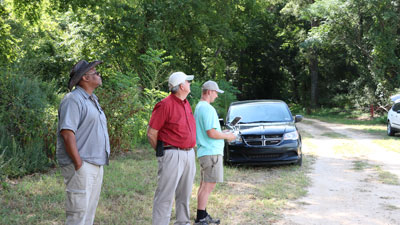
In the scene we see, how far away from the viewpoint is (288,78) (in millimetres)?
Result: 52406

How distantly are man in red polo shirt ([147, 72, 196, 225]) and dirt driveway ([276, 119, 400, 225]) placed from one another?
1981mm

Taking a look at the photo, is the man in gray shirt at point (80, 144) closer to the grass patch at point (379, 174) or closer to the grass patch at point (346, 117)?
the grass patch at point (379, 174)

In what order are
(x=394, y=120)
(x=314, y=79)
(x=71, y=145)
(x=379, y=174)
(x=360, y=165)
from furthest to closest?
(x=314, y=79)
(x=394, y=120)
(x=360, y=165)
(x=379, y=174)
(x=71, y=145)

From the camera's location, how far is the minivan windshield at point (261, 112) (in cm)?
1159

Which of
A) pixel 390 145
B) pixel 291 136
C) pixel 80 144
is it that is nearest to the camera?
pixel 80 144

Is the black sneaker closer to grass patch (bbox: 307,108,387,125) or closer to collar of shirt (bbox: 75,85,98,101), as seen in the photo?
collar of shirt (bbox: 75,85,98,101)

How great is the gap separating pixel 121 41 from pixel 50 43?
5015mm

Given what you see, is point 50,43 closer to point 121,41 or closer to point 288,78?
point 121,41

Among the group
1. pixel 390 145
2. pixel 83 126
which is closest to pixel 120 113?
pixel 83 126

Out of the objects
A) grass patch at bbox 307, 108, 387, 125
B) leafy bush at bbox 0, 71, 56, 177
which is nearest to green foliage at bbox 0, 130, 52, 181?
leafy bush at bbox 0, 71, 56, 177

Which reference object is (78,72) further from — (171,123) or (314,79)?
(314,79)

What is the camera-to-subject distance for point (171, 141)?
4.91 m

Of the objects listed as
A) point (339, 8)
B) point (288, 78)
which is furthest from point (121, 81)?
point (288, 78)

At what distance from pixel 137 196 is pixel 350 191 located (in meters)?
3.87
